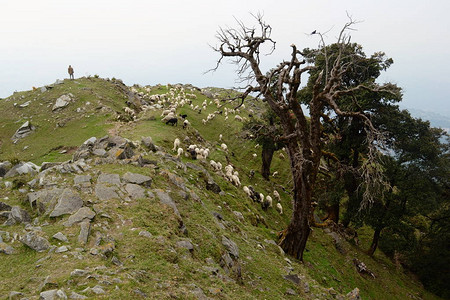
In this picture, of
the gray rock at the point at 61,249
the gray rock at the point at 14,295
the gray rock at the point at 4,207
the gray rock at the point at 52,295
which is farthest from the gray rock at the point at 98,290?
the gray rock at the point at 4,207

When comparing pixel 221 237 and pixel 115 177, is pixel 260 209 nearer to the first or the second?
pixel 221 237

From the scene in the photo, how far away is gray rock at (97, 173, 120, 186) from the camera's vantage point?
11859 millimetres

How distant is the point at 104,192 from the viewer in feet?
36.2

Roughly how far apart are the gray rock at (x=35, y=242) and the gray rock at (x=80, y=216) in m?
0.89

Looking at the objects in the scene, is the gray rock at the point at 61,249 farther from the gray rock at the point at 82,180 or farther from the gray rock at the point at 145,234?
the gray rock at the point at 82,180

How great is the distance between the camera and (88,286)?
6.12 meters

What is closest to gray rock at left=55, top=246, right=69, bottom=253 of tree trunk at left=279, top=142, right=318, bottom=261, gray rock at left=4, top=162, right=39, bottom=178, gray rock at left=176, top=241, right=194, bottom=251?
gray rock at left=176, top=241, right=194, bottom=251

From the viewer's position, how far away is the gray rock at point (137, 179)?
40.0ft

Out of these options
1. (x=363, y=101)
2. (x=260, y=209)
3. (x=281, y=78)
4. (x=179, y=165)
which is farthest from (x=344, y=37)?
(x=260, y=209)

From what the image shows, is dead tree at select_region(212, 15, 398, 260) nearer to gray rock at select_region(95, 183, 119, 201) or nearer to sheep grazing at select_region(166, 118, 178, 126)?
gray rock at select_region(95, 183, 119, 201)

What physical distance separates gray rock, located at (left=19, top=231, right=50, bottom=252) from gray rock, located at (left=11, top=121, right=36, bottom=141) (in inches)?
1211

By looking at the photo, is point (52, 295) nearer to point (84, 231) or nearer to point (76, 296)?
point (76, 296)

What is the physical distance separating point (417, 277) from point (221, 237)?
22799 mm

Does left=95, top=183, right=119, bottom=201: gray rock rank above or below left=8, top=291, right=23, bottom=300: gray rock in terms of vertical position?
above
